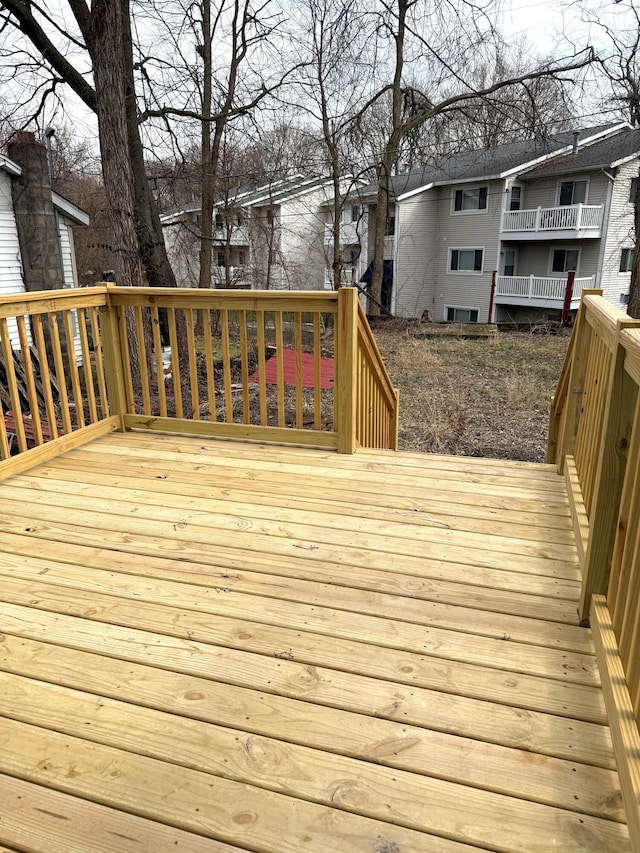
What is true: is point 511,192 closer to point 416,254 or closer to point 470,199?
point 470,199

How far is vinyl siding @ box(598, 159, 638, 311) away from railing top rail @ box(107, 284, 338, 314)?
1795 centimetres

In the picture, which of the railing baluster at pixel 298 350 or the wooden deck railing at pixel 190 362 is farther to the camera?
the railing baluster at pixel 298 350

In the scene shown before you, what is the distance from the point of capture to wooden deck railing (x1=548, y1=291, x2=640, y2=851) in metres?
1.38

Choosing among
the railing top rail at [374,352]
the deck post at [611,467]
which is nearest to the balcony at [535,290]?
the railing top rail at [374,352]

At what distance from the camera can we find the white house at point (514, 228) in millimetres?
18891

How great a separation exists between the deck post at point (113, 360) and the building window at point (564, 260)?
19.1m

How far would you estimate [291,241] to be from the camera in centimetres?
2456

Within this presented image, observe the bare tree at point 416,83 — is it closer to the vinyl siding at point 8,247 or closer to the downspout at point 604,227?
the downspout at point 604,227

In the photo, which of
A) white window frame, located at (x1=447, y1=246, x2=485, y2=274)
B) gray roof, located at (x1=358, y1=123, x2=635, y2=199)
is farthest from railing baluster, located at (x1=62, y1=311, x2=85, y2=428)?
white window frame, located at (x1=447, y1=246, x2=485, y2=274)

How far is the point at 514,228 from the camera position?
20.4m

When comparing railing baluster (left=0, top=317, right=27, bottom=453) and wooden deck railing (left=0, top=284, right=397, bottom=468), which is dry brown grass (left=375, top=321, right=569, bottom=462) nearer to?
wooden deck railing (left=0, top=284, right=397, bottom=468)

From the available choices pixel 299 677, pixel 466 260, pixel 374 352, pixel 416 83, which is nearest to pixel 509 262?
pixel 466 260

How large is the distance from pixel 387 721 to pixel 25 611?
1.26 meters

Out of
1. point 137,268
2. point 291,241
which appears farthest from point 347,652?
point 291,241
